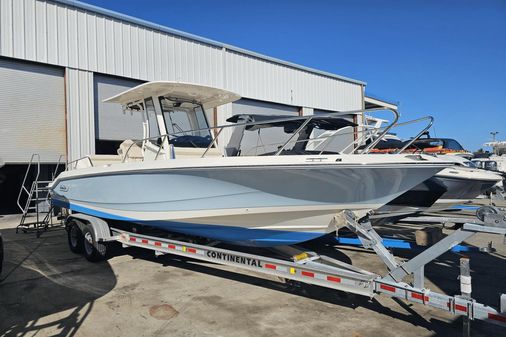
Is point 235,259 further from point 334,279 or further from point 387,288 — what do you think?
point 387,288

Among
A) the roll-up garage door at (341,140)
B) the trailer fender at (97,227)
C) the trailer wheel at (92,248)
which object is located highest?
the roll-up garage door at (341,140)

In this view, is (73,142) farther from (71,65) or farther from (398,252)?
(398,252)

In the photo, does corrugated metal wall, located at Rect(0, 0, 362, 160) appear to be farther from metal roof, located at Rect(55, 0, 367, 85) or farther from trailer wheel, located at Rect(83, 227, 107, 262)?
trailer wheel, located at Rect(83, 227, 107, 262)

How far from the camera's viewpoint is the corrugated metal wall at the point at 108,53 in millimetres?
9898

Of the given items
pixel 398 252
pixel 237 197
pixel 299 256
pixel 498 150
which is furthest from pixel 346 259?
pixel 498 150

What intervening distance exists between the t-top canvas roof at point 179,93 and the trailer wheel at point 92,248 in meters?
2.12

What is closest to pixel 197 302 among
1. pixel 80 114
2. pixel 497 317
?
pixel 497 317

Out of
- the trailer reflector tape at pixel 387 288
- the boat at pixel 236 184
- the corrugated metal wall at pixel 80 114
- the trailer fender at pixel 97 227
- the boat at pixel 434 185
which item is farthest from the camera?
the corrugated metal wall at pixel 80 114

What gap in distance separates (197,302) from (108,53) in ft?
31.3

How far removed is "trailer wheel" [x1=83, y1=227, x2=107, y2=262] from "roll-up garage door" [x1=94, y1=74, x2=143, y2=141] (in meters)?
6.16

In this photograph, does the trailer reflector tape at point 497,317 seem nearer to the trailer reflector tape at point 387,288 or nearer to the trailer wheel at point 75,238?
the trailer reflector tape at point 387,288

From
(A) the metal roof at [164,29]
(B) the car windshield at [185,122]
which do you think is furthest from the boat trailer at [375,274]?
(A) the metal roof at [164,29]

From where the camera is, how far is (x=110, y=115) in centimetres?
1153

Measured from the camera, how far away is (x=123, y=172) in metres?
5.00
